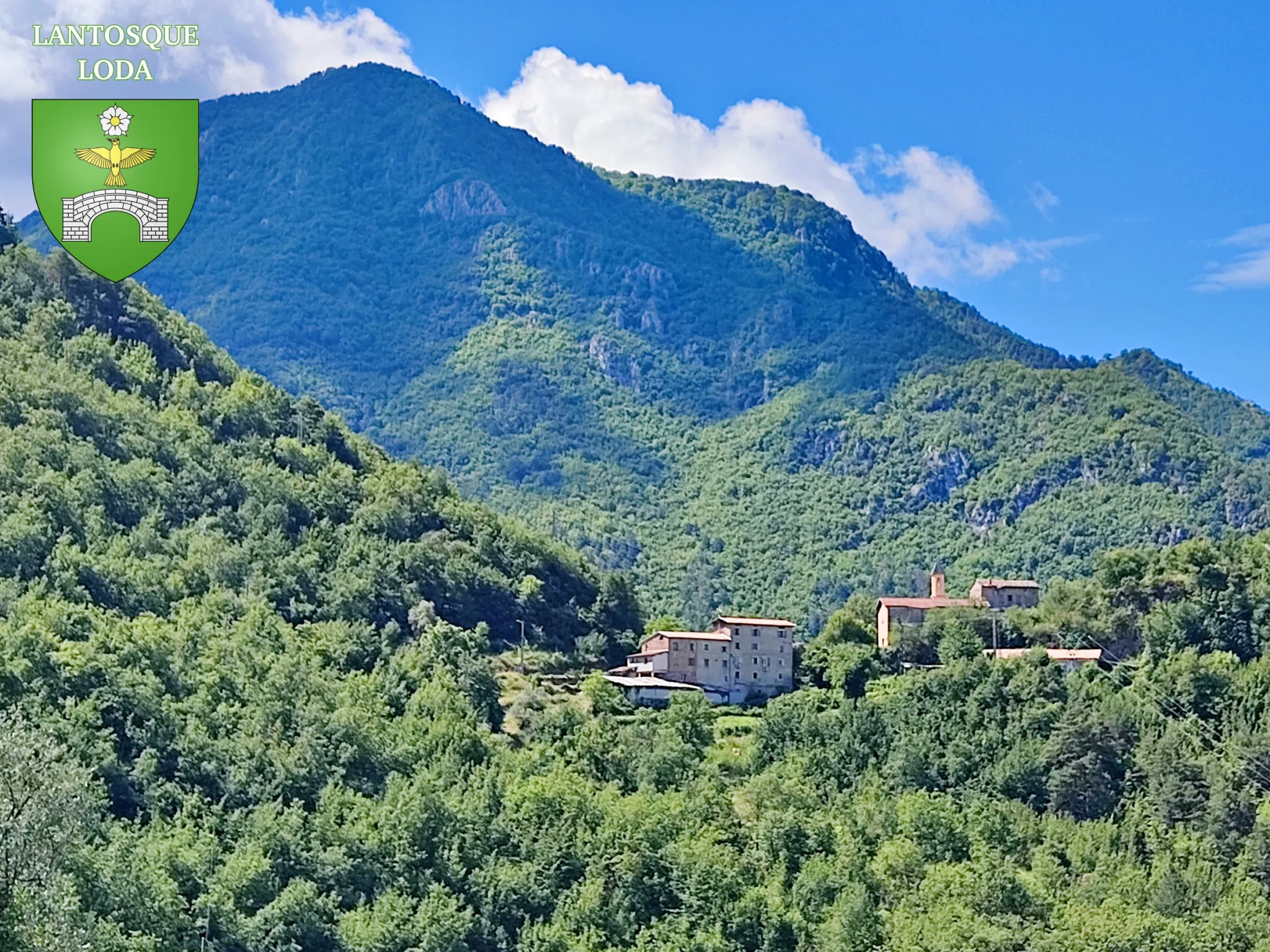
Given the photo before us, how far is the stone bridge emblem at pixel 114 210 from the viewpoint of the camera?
49.0 m

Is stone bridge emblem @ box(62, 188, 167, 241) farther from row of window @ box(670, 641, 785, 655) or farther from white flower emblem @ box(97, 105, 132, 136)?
row of window @ box(670, 641, 785, 655)

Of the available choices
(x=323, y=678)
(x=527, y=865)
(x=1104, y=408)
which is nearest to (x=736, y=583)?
(x=1104, y=408)

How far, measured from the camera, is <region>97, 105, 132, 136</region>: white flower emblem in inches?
1950

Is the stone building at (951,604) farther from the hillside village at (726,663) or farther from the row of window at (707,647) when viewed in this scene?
the row of window at (707,647)

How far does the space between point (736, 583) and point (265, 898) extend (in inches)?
3838

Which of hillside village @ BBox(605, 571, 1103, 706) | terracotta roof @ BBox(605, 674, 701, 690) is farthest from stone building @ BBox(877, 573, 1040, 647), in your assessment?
terracotta roof @ BBox(605, 674, 701, 690)

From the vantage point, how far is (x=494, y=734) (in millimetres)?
89938

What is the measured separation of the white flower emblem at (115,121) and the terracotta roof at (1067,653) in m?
55.4

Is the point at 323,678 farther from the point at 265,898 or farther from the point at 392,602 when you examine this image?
the point at 265,898

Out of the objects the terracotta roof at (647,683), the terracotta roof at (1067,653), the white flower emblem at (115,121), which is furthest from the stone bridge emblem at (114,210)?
the terracotta roof at (1067,653)

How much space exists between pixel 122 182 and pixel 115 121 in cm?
156

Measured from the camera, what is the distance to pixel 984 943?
238 ft

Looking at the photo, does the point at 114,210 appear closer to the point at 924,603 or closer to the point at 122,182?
the point at 122,182

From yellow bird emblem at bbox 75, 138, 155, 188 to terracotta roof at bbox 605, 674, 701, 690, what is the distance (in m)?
50.2
